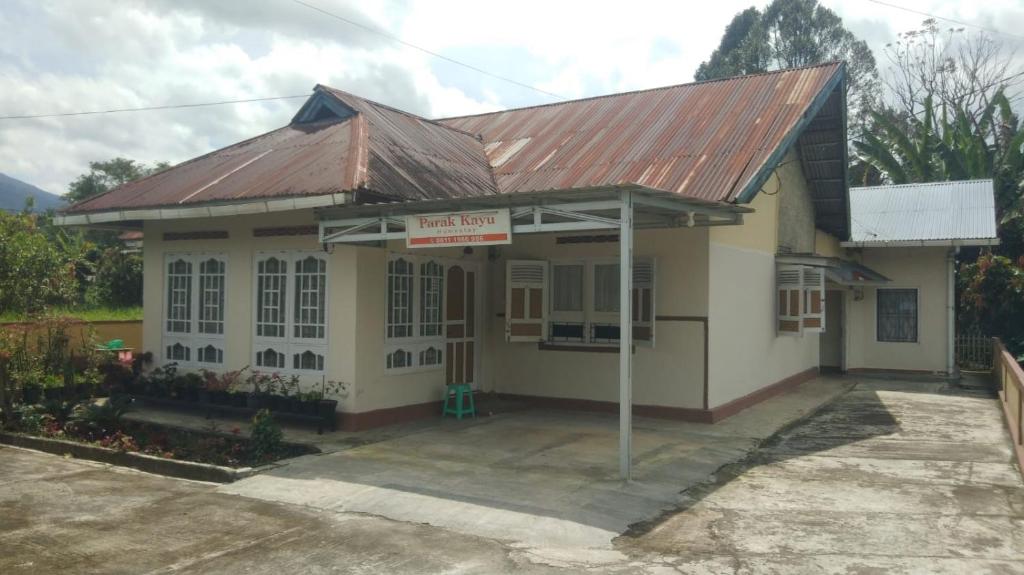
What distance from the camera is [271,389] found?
408 inches

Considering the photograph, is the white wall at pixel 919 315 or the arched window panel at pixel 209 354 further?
the white wall at pixel 919 315

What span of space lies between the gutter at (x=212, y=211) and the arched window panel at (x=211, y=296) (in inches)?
43.9

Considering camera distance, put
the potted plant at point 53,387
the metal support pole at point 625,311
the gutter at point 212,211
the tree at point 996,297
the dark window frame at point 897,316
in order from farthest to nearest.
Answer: the dark window frame at point 897,316 → the tree at point 996,297 → the potted plant at point 53,387 → the gutter at point 212,211 → the metal support pole at point 625,311

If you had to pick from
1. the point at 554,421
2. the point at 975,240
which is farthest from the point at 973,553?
the point at 975,240

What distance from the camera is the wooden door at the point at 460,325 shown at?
1162 centimetres

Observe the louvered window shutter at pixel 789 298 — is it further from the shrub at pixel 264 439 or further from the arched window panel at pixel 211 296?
the arched window panel at pixel 211 296

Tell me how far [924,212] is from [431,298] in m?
13.5

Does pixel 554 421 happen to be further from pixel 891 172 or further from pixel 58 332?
pixel 891 172

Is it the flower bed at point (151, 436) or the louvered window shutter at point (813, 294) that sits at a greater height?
the louvered window shutter at point (813, 294)

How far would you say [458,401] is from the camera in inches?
436

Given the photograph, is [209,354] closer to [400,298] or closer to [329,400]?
[329,400]

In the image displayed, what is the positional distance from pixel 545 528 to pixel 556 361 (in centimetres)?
588

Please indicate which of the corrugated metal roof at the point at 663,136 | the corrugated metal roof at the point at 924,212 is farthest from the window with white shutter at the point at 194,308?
the corrugated metal roof at the point at 924,212

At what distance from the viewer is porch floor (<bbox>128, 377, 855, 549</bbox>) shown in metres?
6.54
